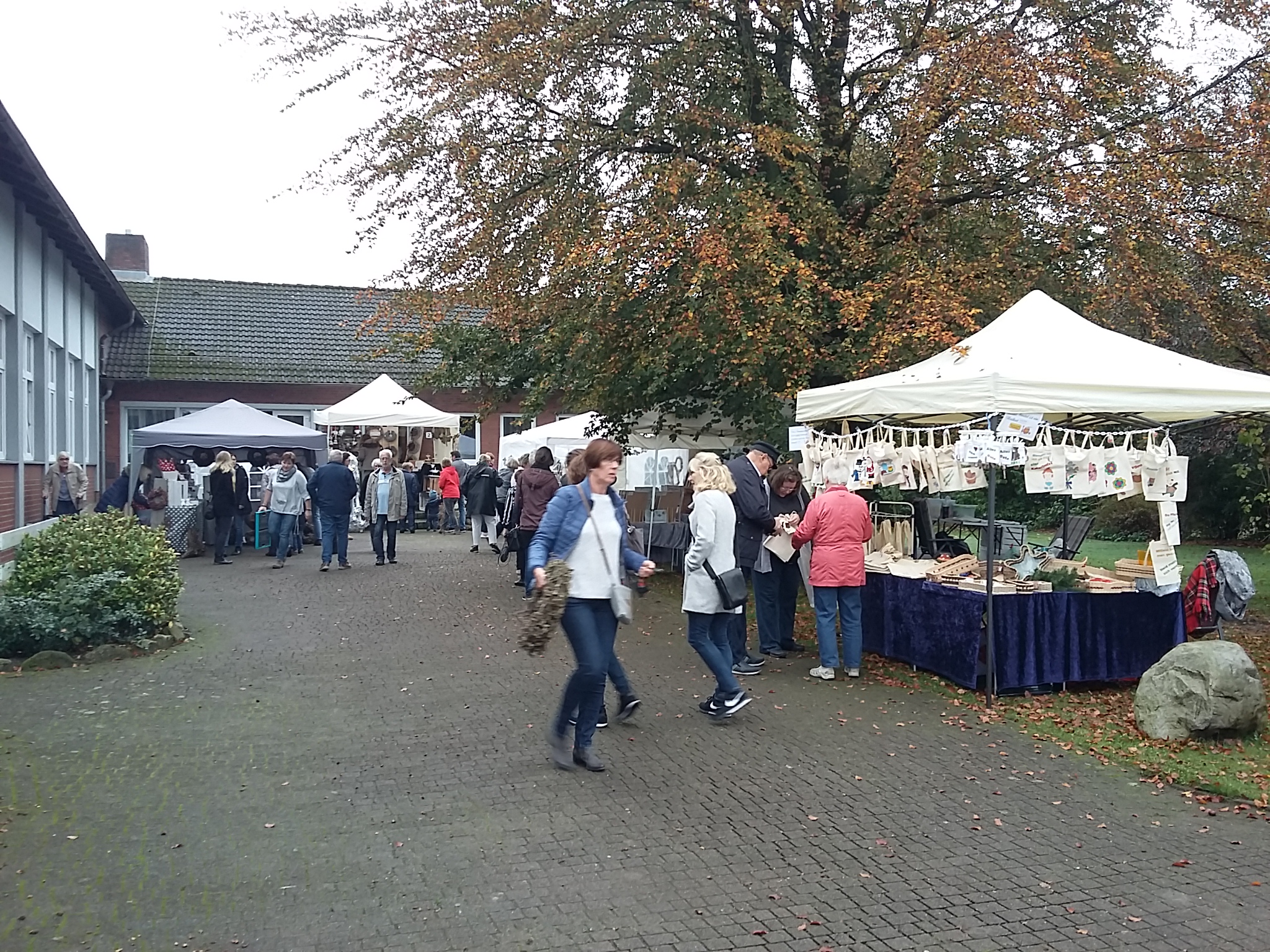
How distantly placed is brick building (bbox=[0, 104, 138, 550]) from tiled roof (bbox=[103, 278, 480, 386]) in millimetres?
6857

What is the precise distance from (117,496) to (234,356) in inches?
578

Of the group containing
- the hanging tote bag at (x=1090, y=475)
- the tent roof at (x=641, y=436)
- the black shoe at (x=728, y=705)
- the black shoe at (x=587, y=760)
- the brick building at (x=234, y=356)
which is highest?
the brick building at (x=234, y=356)

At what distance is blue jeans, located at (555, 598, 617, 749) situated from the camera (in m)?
6.16

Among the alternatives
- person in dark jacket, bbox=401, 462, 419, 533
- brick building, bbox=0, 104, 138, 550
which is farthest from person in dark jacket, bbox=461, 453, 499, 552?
brick building, bbox=0, 104, 138, 550

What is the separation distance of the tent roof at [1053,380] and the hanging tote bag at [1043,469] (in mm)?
327

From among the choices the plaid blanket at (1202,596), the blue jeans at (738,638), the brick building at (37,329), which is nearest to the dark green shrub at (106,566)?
the brick building at (37,329)

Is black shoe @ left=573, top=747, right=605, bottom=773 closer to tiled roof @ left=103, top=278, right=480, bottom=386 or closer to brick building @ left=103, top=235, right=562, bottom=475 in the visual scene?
brick building @ left=103, top=235, right=562, bottom=475

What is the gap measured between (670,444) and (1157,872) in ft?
38.6

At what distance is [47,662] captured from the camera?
901 cm

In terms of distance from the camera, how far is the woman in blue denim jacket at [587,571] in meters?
6.19

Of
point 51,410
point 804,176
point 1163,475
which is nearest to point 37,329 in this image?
point 51,410

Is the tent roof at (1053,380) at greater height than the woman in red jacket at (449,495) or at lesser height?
greater

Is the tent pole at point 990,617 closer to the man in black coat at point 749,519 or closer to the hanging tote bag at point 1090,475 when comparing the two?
the hanging tote bag at point 1090,475

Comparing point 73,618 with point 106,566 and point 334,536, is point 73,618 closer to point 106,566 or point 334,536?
point 106,566
